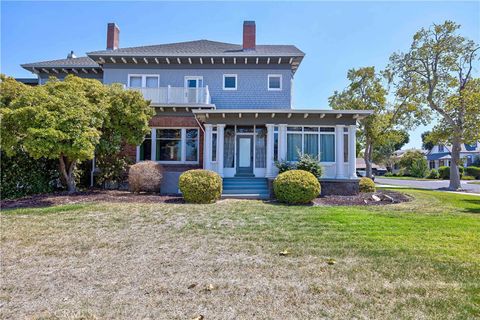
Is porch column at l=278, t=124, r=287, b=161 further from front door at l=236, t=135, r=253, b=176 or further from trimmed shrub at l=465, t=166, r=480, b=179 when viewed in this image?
trimmed shrub at l=465, t=166, r=480, b=179

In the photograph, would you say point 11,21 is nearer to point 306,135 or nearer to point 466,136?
point 306,135

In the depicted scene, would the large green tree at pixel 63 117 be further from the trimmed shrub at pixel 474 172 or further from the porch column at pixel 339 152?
the trimmed shrub at pixel 474 172

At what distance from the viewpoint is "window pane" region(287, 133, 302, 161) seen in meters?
14.7

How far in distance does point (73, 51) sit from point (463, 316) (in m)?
25.9

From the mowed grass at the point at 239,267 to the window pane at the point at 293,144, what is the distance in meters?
6.58

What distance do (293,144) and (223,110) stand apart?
3792mm

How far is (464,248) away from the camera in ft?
18.4

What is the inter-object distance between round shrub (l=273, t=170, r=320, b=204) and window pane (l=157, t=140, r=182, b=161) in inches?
298

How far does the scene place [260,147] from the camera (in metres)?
16.0

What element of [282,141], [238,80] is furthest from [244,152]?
[238,80]

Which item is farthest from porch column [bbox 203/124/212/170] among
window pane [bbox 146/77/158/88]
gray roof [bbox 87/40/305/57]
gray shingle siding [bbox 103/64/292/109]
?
window pane [bbox 146/77/158/88]

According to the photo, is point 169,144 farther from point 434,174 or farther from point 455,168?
A: point 434,174

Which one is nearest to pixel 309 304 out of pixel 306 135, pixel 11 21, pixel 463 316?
pixel 463 316

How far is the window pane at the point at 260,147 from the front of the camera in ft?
52.3
